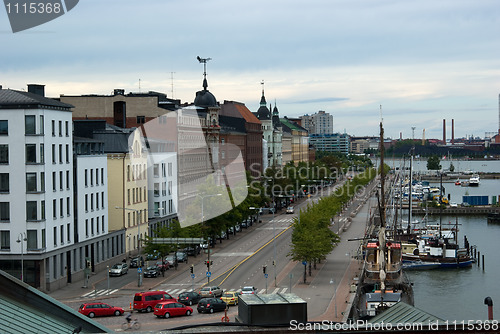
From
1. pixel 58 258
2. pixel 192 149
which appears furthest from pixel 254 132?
pixel 58 258

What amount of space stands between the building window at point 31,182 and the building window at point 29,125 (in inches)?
135

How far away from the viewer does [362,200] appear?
17550cm

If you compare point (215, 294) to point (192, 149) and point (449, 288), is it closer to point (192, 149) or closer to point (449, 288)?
point (449, 288)

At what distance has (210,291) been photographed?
63.6 meters

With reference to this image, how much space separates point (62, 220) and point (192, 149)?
55.0m

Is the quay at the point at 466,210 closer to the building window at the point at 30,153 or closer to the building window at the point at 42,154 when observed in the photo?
the building window at the point at 42,154

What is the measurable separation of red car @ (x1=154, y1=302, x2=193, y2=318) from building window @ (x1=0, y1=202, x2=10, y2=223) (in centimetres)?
1801

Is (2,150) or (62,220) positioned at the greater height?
(2,150)

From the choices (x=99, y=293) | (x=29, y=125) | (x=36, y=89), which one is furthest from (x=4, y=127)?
(x=99, y=293)

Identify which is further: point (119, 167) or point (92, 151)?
point (119, 167)

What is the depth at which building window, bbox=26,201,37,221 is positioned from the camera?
66.1 m

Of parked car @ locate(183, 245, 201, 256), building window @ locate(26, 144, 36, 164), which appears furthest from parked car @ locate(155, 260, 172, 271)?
building window @ locate(26, 144, 36, 164)

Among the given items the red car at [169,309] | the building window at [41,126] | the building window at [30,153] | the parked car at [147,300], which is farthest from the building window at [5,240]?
the red car at [169,309]

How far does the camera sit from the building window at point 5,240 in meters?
66.1
